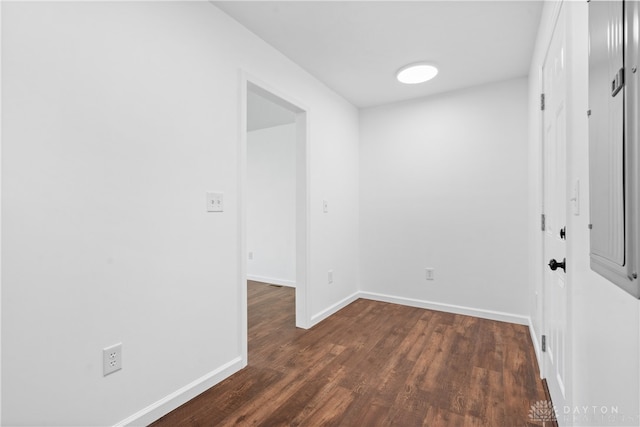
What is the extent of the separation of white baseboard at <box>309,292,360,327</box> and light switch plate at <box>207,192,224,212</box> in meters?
1.49

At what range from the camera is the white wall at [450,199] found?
295cm

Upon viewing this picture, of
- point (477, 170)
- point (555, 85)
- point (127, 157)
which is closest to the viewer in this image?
point (127, 157)

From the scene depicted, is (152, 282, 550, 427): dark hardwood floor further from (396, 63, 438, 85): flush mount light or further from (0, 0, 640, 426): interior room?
(396, 63, 438, 85): flush mount light

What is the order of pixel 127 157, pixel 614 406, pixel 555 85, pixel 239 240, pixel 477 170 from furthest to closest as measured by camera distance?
pixel 477 170, pixel 239 240, pixel 555 85, pixel 127 157, pixel 614 406

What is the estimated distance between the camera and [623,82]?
0.52 m

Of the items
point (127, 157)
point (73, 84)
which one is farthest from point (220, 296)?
point (73, 84)

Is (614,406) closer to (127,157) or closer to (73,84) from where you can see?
(127,157)

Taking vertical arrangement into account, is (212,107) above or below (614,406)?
above

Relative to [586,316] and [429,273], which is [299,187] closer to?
[429,273]

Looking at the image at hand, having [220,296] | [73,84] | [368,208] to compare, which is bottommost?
[220,296]

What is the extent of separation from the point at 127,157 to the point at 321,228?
74.2 inches

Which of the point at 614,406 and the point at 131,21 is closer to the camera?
the point at 614,406

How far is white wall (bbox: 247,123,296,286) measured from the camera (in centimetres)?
462

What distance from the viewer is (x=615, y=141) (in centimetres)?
58
